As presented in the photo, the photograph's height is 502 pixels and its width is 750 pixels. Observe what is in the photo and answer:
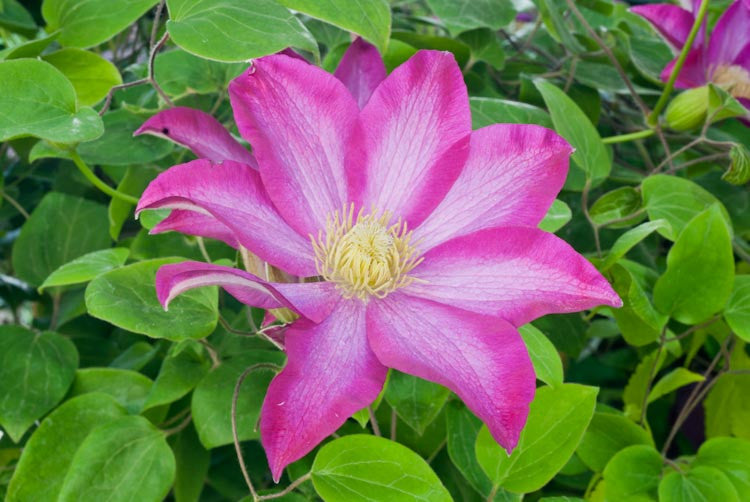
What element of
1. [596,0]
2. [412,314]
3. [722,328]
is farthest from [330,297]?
[596,0]

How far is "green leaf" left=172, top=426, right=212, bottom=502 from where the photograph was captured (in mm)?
529

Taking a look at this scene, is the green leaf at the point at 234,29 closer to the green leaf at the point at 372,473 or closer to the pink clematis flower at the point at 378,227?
the pink clematis flower at the point at 378,227

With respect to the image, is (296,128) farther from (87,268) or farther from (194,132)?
(87,268)

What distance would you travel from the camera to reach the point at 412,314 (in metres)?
0.39

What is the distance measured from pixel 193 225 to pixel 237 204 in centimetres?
2

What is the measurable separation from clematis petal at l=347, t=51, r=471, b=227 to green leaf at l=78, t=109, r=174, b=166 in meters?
0.18

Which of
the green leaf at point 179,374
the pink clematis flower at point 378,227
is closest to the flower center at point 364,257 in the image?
the pink clematis flower at point 378,227

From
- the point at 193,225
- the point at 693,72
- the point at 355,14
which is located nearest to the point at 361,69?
the point at 355,14

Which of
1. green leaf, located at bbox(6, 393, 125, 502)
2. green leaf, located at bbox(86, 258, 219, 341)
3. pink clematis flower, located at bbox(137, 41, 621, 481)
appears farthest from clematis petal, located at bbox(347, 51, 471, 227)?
green leaf, located at bbox(6, 393, 125, 502)

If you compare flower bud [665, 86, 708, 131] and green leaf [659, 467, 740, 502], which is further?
flower bud [665, 86, 708, 131]

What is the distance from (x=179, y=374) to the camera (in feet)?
1.55

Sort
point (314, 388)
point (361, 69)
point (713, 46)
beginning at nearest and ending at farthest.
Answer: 1. point (314, 388)
2. point (361, 69)
3. point (713, 46)

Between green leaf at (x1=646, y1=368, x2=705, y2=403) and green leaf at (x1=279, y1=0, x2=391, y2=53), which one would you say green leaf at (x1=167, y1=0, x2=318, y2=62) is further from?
green leaf at (x1=646, y1=368, x2=705, y2=403)

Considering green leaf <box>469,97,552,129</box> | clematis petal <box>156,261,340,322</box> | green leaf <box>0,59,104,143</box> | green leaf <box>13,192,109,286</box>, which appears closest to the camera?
clematis petal <box>156,261,340,322</box>
